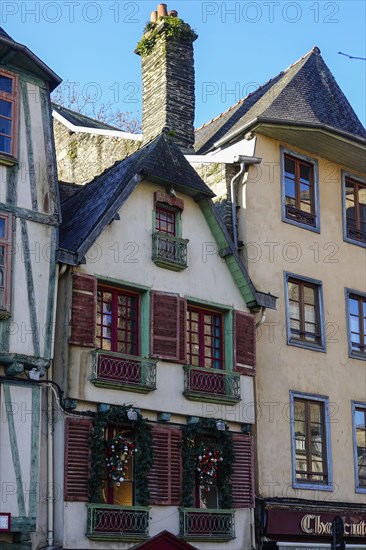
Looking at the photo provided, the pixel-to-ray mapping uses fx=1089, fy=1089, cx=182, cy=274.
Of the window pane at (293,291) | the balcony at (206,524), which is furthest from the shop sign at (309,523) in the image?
the window pane at (293,291)

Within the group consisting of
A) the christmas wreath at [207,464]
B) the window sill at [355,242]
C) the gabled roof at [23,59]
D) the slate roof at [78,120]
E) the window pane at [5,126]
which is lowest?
the christmas wreath at [207,464]

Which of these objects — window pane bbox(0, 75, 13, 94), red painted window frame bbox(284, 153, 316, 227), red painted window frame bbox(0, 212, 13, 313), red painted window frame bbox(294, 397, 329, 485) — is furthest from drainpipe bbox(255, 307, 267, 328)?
window pane bbox(0, 75, 13, 94)

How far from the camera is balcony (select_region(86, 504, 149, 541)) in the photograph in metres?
15.8

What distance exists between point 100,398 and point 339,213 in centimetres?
747

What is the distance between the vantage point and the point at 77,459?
52.2 ft

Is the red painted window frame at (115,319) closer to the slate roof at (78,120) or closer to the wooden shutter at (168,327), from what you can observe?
the wooden shutter at (168,327)

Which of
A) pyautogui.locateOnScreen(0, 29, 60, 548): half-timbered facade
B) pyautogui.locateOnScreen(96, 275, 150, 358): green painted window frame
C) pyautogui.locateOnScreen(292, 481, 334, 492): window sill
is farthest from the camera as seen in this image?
pyautogui.locateOnScreen(292, 481, 334, 492): window sill

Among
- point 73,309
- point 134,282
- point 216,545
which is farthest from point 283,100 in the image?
point 216,545

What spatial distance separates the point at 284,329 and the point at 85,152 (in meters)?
6.18

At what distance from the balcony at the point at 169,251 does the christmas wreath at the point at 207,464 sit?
3.00 meters

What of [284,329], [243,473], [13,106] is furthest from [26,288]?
[284,329]

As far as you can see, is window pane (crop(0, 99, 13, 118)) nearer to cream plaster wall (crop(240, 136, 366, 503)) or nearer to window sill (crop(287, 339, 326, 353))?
cream plaster wall (crop(240, 136, 366, 503))

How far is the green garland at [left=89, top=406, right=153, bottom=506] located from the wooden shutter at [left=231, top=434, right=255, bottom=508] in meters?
1.83

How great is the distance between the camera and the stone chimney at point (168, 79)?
21.2m
